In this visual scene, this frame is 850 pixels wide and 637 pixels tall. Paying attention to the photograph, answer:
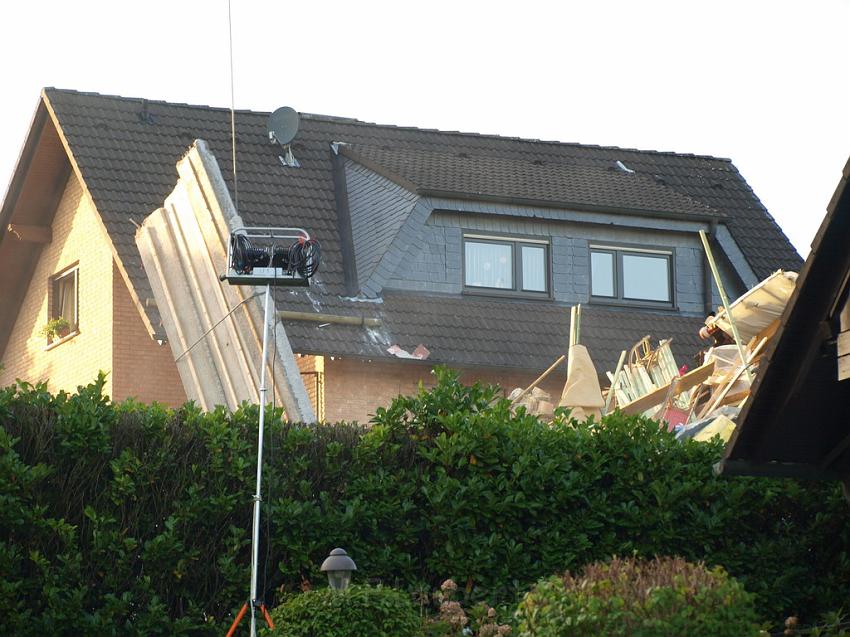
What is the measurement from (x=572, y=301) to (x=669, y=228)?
7.15 feet

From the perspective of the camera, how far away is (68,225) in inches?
1024

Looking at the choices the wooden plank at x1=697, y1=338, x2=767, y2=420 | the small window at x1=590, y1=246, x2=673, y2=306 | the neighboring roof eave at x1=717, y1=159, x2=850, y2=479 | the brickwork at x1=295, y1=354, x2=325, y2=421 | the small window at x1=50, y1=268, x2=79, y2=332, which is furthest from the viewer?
the small window at x1=50, y1=268, x2=79, y2=332

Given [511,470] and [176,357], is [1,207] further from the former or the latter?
[511,470]

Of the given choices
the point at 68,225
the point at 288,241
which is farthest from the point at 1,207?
the point at 288,241

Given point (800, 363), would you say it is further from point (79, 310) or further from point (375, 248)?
point (79, 310)

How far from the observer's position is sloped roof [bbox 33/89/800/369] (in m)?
22.4

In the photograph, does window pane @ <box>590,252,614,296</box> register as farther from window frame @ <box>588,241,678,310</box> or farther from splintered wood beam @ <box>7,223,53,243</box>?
splintered wood beam @ <box>7,223,53,243</box>

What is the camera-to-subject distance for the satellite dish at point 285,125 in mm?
25344

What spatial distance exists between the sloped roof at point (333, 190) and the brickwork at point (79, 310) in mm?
1239

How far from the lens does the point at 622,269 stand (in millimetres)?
25062

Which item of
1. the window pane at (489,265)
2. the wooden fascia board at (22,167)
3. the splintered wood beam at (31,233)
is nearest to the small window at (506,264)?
the window pane at (489,265)

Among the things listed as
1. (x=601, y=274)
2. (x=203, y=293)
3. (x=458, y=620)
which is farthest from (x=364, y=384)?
(x=458, y=620)

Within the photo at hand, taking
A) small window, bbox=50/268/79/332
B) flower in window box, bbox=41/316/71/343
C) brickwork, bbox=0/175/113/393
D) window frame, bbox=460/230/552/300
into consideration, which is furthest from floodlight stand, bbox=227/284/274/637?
small window, bbox=50/268/79/332

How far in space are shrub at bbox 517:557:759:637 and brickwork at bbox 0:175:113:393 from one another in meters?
14.4
